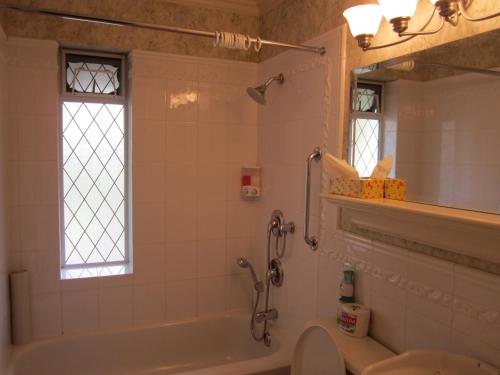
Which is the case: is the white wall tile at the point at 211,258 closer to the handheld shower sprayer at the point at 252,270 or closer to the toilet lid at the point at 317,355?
the handheld shower sprayer at the point at 252,270

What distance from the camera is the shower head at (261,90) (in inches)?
90.1

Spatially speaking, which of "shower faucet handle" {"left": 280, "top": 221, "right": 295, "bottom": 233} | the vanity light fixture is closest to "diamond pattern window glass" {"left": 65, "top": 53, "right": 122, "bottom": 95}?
"shower faucet handle" {"left": 280, "top": 221, "right": 295, "bottom": 233}

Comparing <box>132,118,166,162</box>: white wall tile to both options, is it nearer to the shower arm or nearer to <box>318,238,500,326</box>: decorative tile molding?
the shower arm

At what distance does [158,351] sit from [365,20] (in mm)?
2206

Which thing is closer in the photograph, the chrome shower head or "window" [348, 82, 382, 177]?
"window" [348, 82, 382, 177]

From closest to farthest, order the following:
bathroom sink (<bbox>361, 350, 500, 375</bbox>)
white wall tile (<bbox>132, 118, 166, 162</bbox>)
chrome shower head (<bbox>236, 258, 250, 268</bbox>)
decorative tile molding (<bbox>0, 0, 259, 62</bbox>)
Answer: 1. bathroom sink (<bbox>361, 350, 500, 375</bbox>)
2. decorative tile molding (<bbox>0, 0, 259, 62</bbox>)
3. white wall tile (<bbox>132, 118, 166, 162</bbox>)
4. chrome shower head (<bbox>236, 258, 250, 268</bbox>)

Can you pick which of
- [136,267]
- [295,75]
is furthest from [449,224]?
[136,267]

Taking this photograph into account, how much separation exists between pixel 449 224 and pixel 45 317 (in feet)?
7.31

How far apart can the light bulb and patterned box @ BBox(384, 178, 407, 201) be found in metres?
0.52

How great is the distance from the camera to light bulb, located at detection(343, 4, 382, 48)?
1.45 metres

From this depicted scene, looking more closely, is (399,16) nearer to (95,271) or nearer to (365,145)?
(365,145)

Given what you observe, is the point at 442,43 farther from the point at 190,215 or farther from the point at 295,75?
the point at 190,215

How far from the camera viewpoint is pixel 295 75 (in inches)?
88.9

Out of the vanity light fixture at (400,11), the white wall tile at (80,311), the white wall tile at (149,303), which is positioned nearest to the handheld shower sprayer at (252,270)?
the white wall tile at (149,303)
